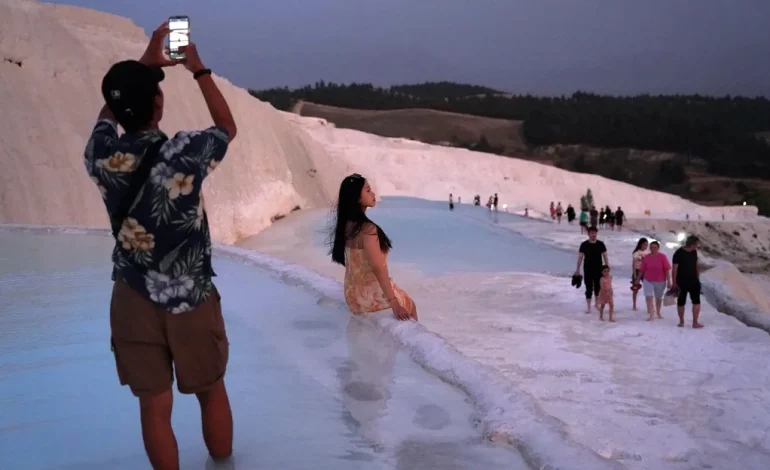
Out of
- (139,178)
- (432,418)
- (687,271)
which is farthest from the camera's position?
(687,271)

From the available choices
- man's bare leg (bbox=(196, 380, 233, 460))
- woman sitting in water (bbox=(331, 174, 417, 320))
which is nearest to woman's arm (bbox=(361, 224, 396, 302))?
woman sitting in water (bbox=(331, 174, 417, 320))

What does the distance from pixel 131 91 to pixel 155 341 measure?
0.82m

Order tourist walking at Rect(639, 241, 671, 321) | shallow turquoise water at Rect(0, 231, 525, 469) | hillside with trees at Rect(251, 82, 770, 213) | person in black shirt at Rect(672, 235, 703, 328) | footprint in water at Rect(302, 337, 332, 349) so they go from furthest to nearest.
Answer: hillside with trees at Rect(251, 82, 770, 213)
tourist walking at Rect(639, 241, 671, 321)
person in black shirt at Rect(672, 235, 703, 328)
footprint in water at Rect(302, 337, 332, 349)
shallow turquoise water at Rect(0, 231, 525, 469)

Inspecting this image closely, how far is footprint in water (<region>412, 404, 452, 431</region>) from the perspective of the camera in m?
3.57

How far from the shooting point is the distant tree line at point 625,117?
8781 centimetres

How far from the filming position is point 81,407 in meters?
3.67

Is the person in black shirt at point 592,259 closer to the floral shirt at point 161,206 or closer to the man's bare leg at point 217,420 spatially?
the man's bare leg at point 217,420

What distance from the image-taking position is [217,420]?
2.80m

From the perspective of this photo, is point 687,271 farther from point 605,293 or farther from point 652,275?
point 605,293

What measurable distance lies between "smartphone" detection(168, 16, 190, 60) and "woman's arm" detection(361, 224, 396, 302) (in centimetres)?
284

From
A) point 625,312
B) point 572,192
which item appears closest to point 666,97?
point 572,192

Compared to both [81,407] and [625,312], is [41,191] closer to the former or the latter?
[625,312]

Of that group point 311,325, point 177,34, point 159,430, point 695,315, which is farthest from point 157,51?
point 695,315

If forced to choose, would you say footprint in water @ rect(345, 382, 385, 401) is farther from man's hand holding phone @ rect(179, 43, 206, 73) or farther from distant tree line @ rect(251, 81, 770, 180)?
distant tree line @ rect(251, 81, 770, 180)
